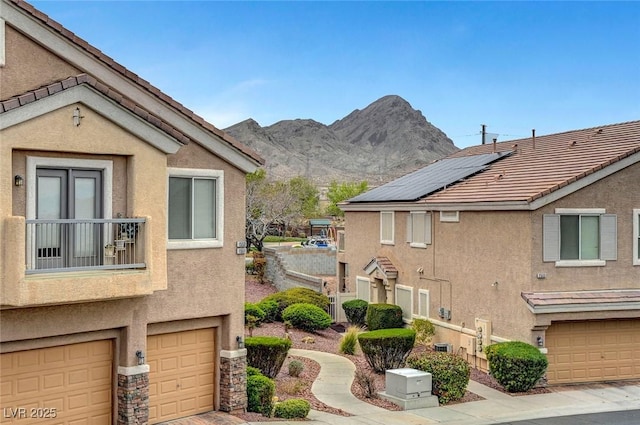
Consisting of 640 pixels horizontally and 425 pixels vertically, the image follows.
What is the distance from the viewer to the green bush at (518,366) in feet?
66.5

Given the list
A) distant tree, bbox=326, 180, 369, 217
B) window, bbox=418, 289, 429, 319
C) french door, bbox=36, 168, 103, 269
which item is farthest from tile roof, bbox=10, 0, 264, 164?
distant tree, bbox=326, 180, 369, 217

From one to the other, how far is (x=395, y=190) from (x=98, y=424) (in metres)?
20.1

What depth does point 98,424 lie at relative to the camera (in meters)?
14.6

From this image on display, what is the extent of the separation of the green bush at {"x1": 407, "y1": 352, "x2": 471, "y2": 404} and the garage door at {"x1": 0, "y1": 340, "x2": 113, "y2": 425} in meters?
8.91

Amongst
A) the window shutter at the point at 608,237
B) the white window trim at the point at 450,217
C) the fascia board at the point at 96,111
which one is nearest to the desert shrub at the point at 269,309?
the white window trim at the point at 450,217

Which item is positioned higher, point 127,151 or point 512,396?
point 127,151

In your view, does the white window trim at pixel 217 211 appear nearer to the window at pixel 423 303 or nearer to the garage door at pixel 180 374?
the garage door at pixel 180 374

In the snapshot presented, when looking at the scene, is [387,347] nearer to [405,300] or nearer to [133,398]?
[405,300]

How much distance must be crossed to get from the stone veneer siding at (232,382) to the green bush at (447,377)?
18.3 feet

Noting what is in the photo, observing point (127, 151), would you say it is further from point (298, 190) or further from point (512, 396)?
point (298, 190)

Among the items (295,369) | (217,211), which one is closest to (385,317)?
(295,369)

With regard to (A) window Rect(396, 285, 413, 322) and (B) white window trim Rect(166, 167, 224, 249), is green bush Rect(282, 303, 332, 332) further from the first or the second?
(B) white window trim Rect(166, 167, 224, 249)

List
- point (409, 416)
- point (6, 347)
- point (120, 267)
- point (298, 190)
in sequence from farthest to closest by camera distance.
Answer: point (298, 190) < point (409, 416) < point (120, 267) < point (6, 347)

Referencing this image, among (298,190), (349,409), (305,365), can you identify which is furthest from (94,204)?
(298,190)
